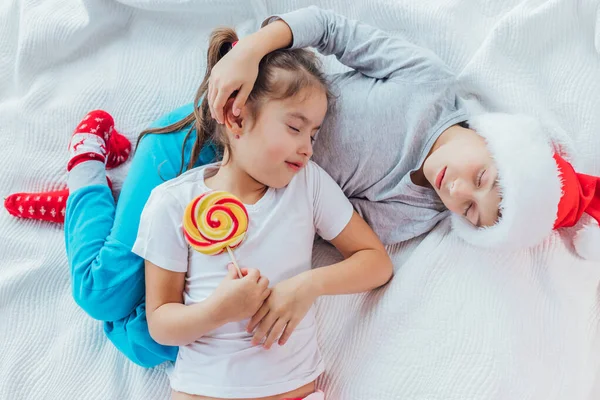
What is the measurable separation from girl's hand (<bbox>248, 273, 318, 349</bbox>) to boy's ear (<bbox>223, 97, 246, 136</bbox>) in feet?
1.09

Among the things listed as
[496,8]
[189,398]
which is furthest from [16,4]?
[496,8]

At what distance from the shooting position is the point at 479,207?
3.86ft

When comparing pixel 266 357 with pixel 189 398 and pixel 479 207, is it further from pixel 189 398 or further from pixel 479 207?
pixel 479 207

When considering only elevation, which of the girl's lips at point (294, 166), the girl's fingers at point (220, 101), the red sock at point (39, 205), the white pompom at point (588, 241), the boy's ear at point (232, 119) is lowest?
the red sock at point (39, 205)

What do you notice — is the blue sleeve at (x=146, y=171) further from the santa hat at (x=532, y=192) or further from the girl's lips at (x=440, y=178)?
the santa hat at (x=532, y=192)

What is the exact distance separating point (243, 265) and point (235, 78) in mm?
388

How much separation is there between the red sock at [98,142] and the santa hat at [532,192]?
893 millimetres

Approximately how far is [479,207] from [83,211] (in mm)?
881

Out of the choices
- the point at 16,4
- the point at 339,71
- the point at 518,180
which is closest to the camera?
the point at 518,180

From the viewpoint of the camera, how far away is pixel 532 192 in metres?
1.10

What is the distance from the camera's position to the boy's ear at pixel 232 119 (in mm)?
1190

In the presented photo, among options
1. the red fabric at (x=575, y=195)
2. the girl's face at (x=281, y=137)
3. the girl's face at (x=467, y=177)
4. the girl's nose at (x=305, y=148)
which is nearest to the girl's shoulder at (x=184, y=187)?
the girl's face at (x=281, y=137)

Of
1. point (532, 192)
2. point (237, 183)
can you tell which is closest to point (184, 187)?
point (237, 183)

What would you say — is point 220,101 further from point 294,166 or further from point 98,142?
point 98,142
